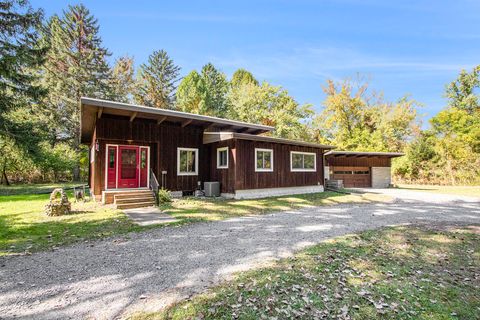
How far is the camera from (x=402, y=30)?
14523 millimetres

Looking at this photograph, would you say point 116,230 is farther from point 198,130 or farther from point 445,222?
point 445,222

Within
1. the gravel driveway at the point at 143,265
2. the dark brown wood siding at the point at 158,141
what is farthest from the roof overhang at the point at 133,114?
the gravel driveway at the point at 143,265

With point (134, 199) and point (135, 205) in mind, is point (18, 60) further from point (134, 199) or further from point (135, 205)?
point (135, 205)

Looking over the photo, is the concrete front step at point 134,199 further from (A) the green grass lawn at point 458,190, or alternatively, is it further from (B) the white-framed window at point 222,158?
(A) the green grass lawn at point 458,190

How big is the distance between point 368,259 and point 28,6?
16.6 metres

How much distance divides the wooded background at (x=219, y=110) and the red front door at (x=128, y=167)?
8966 mm

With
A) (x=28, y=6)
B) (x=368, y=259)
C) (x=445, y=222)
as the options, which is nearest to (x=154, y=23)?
(x=28, y=6)

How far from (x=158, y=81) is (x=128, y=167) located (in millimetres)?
25587

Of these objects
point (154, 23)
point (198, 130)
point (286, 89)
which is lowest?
point (198, 130)

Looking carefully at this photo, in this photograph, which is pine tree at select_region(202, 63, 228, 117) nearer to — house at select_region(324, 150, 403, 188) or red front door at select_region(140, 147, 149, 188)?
house at select_region(324, 150, 403, 188)

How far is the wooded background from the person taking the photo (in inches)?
898

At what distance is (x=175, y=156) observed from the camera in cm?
1245

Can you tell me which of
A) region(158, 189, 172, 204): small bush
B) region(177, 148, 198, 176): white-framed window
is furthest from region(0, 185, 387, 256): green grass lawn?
region(177, 148, 198, 176): white-framed window

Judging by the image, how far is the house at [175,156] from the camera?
10688mm
